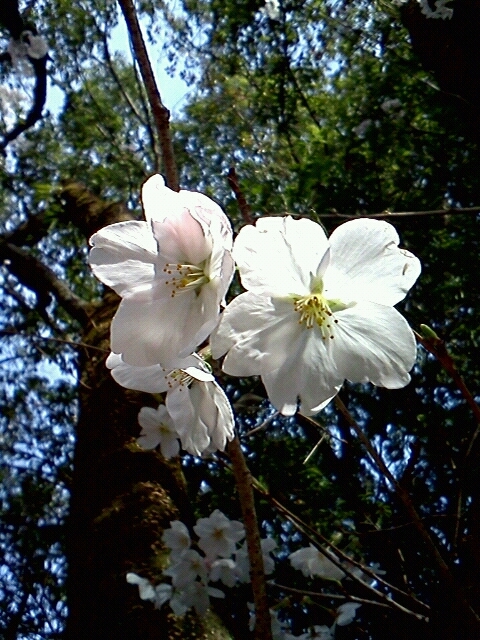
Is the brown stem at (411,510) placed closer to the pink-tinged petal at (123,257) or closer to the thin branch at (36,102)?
the pink-tinged petal at (123,257)

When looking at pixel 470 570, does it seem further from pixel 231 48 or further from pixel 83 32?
pixel 83 32

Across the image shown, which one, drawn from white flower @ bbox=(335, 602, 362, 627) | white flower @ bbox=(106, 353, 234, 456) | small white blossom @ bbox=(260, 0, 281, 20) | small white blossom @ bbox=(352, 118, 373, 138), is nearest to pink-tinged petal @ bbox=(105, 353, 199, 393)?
white flower @ bbox=(106, 353, 234, 456)

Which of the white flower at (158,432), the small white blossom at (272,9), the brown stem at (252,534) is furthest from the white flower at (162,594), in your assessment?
the small white blossom at (272,9)

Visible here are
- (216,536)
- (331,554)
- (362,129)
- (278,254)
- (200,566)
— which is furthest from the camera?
(362,129)

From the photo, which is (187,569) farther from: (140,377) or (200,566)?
(140,377)

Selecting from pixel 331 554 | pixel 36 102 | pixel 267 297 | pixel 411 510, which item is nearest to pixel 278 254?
pixel 267 297
